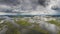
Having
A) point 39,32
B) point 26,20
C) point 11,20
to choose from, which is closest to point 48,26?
point 39,32

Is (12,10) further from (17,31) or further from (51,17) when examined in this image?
(51,17)

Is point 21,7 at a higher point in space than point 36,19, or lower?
higher

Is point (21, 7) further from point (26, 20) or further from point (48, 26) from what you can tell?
point (48, 26)

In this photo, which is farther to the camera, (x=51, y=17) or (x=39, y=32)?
(x=51, y=17)

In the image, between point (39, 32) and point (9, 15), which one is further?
point (9, 15)

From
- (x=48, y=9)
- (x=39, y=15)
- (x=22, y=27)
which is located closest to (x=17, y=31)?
(x=22, y=27)

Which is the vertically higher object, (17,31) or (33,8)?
(33,8)
